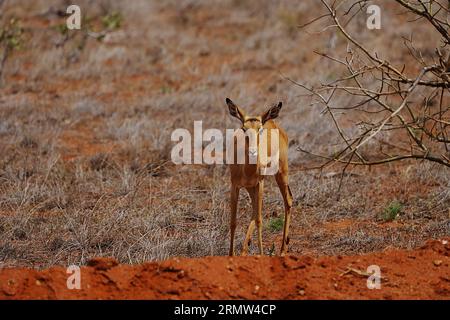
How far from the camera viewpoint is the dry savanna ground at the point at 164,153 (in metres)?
7.57

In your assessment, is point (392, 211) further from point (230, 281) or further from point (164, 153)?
point (164, 153)

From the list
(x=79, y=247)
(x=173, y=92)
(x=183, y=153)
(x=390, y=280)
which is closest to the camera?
(x=390, y=280)

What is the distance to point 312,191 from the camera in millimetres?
9141

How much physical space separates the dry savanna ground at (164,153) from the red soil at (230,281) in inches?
53.9

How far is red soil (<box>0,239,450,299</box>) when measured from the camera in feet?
17.2

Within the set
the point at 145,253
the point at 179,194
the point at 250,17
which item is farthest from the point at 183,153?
the point at 250,17

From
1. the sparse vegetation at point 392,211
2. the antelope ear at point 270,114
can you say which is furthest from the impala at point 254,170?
the sparse vegetation at point 392,211

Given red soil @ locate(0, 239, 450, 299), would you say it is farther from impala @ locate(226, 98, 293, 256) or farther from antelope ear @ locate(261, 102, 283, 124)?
antelope ear @ locate(261, 102, 283, 124)

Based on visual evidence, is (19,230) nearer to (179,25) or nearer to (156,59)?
(156,59)

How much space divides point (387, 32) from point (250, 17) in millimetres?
4844

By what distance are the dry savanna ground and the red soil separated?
1.37 m

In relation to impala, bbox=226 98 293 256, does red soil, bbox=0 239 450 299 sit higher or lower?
lower

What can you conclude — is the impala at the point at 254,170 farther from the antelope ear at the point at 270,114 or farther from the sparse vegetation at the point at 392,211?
the sparse vegetation at the point at 392,211

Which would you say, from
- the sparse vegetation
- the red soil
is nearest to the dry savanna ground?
the sparse vegetation
